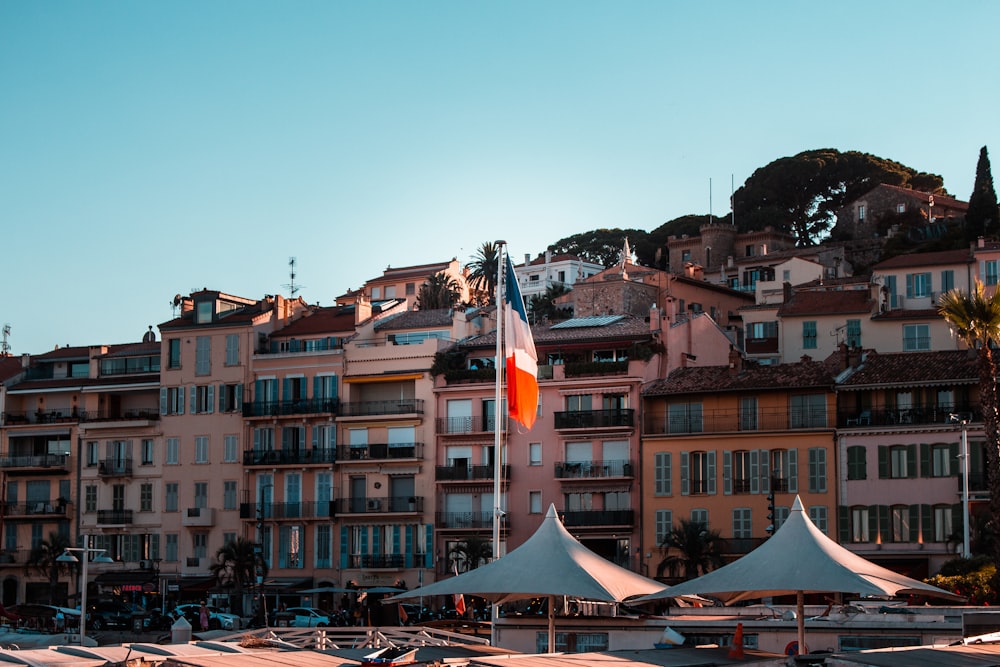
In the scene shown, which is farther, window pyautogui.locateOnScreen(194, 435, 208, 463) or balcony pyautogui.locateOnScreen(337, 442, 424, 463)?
window pyautogui.locateOnScreen(194, 435, 208, 463)

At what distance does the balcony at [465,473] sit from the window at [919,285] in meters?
23.8

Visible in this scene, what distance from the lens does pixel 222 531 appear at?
70688 millimetres

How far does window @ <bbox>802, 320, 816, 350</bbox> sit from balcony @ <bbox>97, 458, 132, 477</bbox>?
31205mm

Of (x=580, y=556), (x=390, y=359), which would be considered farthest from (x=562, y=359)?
(x=580, y=556)

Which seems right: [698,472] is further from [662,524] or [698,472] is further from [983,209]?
[983,209]

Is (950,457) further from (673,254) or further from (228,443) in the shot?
(673,254)

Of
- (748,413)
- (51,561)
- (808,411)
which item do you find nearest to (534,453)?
(748,413)

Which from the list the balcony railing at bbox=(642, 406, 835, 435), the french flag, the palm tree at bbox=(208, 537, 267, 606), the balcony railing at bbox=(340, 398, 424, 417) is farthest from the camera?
the balcony railing at bbox=(340, 398, 424, 417)

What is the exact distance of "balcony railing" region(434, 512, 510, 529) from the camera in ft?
213

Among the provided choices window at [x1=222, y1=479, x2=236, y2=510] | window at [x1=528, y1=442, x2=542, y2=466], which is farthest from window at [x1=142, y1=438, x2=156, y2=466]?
window at [x1=528, y1=442, x2=542, y2=466]

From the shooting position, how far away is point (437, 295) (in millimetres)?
95875

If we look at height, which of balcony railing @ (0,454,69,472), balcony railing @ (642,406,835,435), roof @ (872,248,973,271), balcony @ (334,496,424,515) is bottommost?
balcony @ (334,496,424,515)

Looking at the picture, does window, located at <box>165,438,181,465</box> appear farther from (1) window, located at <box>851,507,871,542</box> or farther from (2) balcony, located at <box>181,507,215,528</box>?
(1) window, located at <box>851,507,871,542</box>

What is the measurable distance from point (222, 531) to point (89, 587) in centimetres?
662
